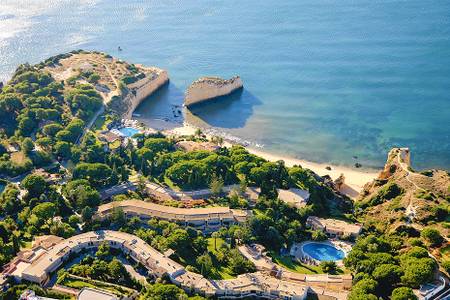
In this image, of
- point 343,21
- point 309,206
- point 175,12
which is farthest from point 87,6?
point 309,206

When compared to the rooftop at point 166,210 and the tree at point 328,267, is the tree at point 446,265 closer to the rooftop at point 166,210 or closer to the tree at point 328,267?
the tree at point 328,267

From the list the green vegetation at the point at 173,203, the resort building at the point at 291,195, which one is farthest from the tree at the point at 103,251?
the resort building at the point at 291,195

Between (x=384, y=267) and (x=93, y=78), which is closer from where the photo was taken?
(x=384, y=267)

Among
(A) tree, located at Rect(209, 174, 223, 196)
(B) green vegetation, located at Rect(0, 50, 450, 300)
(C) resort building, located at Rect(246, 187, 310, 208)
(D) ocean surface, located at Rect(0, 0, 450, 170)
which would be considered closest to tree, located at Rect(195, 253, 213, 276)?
(B) green vegetation, located at Rect(0, 50, 450, 300)

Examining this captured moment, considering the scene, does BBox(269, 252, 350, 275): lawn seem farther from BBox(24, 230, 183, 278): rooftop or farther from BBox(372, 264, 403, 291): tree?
BBox(24, 230, 183, 278): rooftop

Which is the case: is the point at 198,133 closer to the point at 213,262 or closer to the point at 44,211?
the point at 44,211

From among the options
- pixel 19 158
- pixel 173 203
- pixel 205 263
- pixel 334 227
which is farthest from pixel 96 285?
pixel 19 158
